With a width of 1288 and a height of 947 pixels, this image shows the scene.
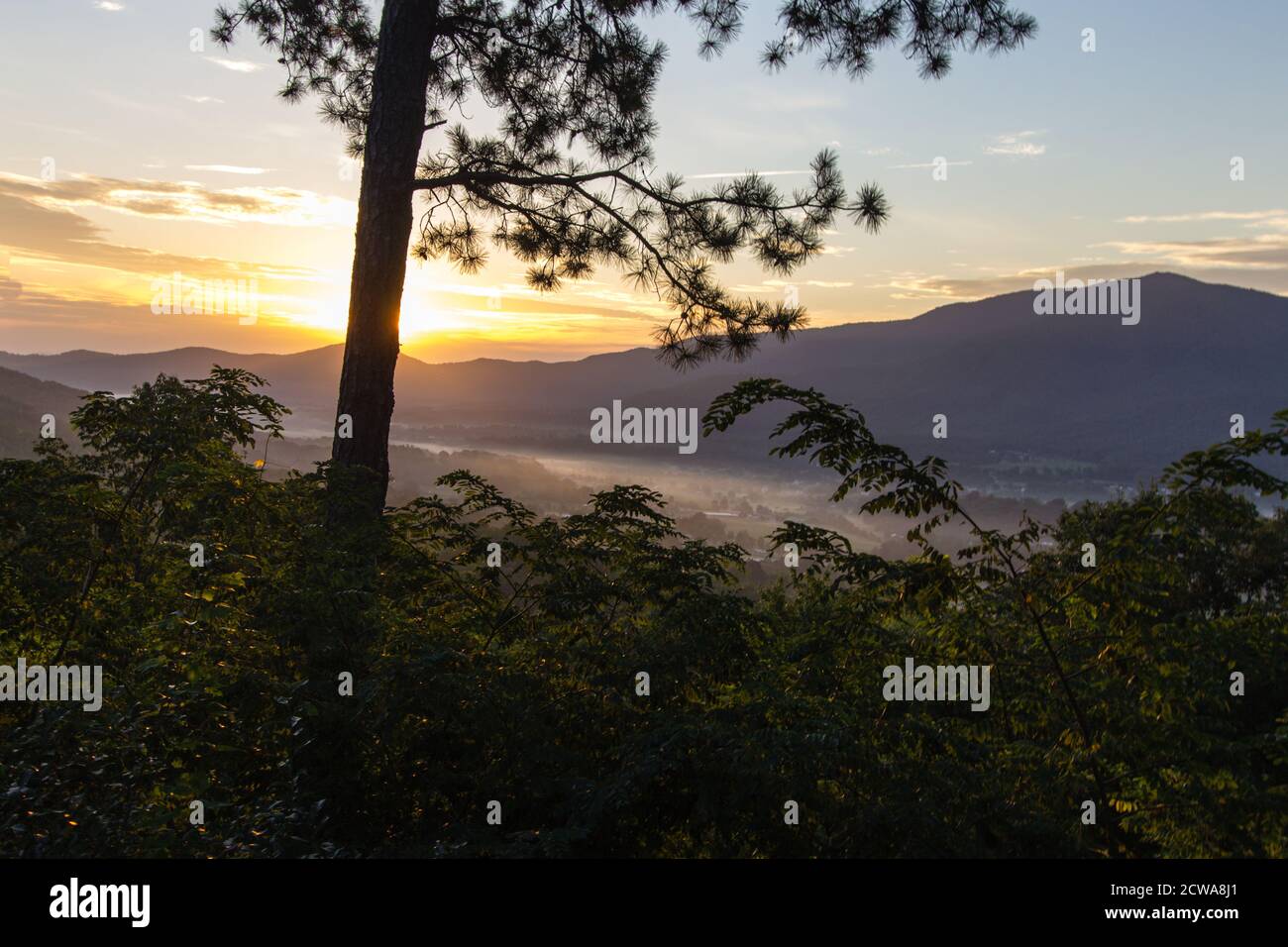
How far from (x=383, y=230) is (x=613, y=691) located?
559 centimetres

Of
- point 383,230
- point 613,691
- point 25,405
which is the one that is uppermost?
point 25,405

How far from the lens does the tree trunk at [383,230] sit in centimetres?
811

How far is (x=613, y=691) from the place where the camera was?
448 centimetres

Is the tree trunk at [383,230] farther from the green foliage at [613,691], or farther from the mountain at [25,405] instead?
the mountain at [25,405]

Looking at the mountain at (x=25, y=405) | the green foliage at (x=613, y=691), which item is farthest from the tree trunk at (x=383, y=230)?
the mountain at (x=25, y=405)

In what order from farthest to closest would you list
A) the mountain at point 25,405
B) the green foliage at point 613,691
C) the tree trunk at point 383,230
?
the mountain at point 25,405, the tree trunk at point 383,230, the green foliage at point 613,691

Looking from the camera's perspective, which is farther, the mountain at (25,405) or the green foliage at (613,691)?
the mountain at (25,405)

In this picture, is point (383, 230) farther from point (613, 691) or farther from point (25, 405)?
point (25, 405)

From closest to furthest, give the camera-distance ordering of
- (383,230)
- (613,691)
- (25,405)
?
(613,691) < (383,230) < (25,405)

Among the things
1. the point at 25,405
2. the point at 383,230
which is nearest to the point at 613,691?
the point at 383,230

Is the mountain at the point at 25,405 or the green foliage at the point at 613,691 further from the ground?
the mountain at the point at 25,405

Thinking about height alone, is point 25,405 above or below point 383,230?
above

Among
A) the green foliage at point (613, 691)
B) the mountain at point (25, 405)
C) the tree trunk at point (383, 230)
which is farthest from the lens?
the mountain at point (25, 405)

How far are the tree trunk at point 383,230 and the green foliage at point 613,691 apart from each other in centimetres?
226
